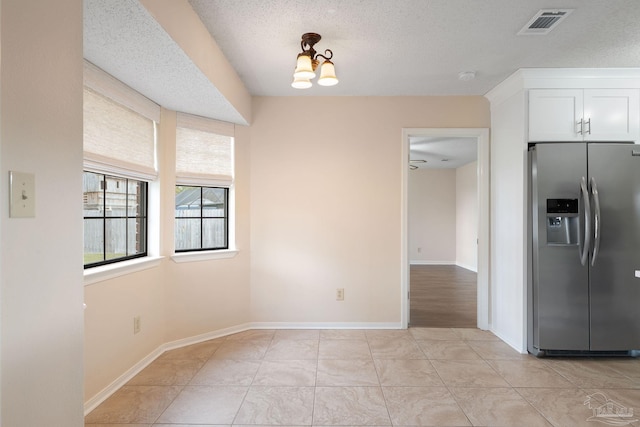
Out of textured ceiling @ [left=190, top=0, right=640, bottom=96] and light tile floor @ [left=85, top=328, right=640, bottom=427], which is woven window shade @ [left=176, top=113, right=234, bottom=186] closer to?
textured ceiling @ [left=190, top=0, right=640, bottom=96]

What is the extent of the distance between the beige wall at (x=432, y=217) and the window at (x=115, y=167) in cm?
689

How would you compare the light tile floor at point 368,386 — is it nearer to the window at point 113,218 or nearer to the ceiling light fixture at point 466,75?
the window at point 113,218

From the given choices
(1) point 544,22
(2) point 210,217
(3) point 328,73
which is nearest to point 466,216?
(1) point 544,22

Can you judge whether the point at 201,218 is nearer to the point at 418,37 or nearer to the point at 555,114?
the point at 418,37

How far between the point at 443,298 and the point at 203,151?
3.81m

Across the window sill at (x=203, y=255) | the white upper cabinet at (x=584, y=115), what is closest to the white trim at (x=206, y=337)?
the window sill at (x=203, y=255)

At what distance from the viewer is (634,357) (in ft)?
9.59

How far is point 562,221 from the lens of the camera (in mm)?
2941

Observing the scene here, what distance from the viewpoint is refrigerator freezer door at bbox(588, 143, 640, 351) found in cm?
284

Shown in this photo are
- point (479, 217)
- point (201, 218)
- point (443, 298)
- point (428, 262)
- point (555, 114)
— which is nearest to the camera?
point (555, 114)

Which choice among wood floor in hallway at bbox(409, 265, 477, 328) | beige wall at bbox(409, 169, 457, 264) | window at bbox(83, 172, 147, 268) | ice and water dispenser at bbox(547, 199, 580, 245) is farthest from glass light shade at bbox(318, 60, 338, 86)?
beige wall at bbox(409, 169, 457, 264)

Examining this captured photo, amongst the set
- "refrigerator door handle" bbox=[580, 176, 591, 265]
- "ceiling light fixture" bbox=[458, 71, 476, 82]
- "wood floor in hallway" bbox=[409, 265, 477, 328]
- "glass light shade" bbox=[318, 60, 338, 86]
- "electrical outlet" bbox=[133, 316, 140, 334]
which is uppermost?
"ceiling light fixture" bbox=[458, 71, 476, 82]

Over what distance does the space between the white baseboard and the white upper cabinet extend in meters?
2.33

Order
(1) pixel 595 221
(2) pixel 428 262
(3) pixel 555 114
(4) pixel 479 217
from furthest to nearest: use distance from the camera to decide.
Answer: (2) pixel 428 262 < (4) pixel 479 217 < (3) pixel 555 114 < (1) pixel 595 221
